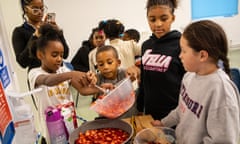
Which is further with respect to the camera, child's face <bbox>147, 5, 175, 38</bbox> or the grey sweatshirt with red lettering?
child's face <bbox>147, 5, 175, 38</bbox>

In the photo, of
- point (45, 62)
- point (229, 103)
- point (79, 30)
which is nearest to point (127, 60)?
point (45, 62)

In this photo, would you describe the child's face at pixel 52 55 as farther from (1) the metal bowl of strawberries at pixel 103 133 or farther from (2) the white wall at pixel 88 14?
(2) the white wall at pixel 88 14

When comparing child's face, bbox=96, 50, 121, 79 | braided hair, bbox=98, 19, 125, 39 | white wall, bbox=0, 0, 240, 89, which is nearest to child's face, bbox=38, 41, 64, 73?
child's face, bbox=96, 50, 121, 79

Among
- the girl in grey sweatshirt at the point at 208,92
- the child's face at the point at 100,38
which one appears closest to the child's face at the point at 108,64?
the girl in grey sweatshirt at the point at 208,92

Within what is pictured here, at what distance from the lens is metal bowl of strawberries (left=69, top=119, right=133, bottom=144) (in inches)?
37.3

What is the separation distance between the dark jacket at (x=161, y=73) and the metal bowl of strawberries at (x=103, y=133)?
1.24 feet

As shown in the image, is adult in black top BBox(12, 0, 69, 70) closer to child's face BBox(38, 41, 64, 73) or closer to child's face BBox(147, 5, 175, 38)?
child's face BBox(38, 41, 64, 73)

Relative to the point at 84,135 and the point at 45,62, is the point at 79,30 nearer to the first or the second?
the point at 45,62

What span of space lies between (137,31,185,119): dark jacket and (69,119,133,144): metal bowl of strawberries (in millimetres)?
377

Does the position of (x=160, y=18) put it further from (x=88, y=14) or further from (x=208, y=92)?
(x=88, y=14)

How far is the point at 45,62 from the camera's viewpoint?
1279mm

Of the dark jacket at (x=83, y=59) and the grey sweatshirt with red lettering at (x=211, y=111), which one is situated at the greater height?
the grey sweatshirt with red lettering at (x=211, y=111)

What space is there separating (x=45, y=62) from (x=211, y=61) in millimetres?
815

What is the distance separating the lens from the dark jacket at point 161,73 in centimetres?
128
